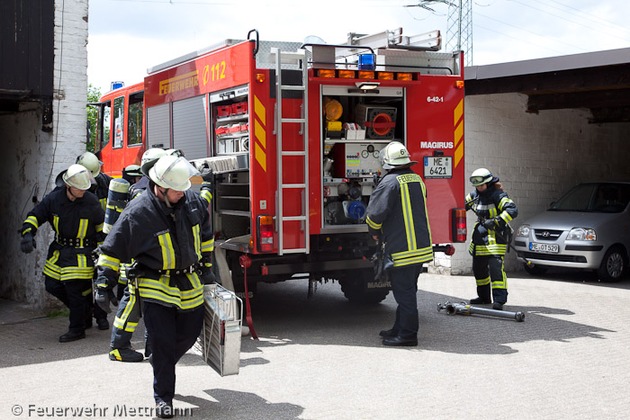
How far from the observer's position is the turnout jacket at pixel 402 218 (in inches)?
291

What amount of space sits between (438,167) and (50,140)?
460 centimetres

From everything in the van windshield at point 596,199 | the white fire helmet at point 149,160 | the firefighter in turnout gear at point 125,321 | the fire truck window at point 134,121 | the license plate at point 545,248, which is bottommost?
the license plate at point 545,248

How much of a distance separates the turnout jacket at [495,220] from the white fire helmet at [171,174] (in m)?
5.43

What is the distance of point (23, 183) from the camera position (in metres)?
9.71

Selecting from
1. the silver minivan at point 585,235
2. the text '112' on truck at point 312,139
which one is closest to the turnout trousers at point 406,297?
the text '112' on truck at point 312,139

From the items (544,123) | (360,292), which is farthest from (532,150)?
(360,292)

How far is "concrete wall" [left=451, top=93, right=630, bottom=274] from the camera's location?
1346 centimetres

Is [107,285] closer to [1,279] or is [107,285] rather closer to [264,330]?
[264,330]

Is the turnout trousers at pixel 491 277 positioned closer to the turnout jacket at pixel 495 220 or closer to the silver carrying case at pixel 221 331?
the turnout jacket at pixel 495 220

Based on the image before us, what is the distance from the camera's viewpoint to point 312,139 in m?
7.84

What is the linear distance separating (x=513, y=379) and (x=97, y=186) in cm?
500

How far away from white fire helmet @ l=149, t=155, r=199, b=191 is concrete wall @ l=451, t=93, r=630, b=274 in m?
9.02

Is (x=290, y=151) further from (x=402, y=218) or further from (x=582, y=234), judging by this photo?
(x=582, y=234)

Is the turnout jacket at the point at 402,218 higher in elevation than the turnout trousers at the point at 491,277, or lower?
higher
